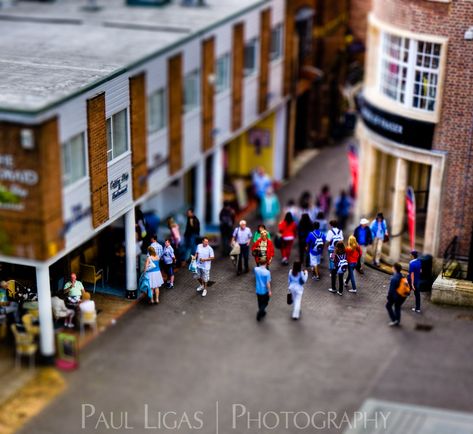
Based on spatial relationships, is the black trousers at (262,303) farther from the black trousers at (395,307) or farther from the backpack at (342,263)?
the black trousers at (395,307)

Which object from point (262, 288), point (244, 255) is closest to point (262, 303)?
point (262, 288)

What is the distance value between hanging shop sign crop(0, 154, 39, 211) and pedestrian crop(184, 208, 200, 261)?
7172 millimetres

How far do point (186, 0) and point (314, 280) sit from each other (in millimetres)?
12583

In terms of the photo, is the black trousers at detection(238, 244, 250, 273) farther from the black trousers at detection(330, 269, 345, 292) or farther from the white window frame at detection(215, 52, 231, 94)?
the white window frame at detection(215, 52, 231, 94)

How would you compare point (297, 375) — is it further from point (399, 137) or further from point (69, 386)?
point (399, 137)

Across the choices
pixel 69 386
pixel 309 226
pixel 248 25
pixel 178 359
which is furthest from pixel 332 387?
pixel 248 25

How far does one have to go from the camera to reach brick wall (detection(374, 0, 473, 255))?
86.1ft

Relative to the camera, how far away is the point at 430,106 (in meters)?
27.5

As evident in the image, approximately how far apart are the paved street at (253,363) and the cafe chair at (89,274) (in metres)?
1.62

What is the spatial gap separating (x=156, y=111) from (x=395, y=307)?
8.79 meters

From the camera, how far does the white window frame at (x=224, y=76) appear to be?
3139 centimetres

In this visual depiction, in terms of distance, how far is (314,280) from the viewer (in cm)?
2639

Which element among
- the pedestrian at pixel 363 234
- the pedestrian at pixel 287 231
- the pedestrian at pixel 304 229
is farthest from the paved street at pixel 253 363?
the pedestrian at pixel 304 229

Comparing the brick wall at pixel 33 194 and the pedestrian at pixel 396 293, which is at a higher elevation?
the brick wall at pixel 33 194
